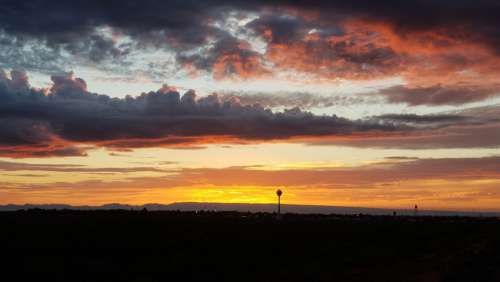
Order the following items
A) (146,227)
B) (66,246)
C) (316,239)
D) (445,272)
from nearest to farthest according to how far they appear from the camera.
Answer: (445,272) < (66,246) < (316,239) < (146,227)

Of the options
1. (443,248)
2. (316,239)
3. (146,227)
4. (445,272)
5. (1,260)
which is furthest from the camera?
(146,227)

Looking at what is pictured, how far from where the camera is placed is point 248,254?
137 ft

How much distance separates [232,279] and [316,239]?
17911 mm

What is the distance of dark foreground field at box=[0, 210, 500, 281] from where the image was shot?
111 feet

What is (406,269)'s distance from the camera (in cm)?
3450

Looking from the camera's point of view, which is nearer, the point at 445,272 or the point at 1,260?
the point at 445,272

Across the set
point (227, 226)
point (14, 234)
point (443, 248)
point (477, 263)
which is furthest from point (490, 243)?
point (14, 234)

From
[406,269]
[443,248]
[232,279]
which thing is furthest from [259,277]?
[443,248]

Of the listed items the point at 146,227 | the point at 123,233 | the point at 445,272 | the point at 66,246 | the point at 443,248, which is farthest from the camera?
the point at 146,227

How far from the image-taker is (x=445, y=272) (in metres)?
32.7

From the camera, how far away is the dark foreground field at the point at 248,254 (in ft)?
111

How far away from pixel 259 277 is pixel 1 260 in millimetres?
17010

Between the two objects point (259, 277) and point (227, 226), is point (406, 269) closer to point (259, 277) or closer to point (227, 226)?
point (259, 277)

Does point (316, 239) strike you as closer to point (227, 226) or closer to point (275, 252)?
point (275, 252)
